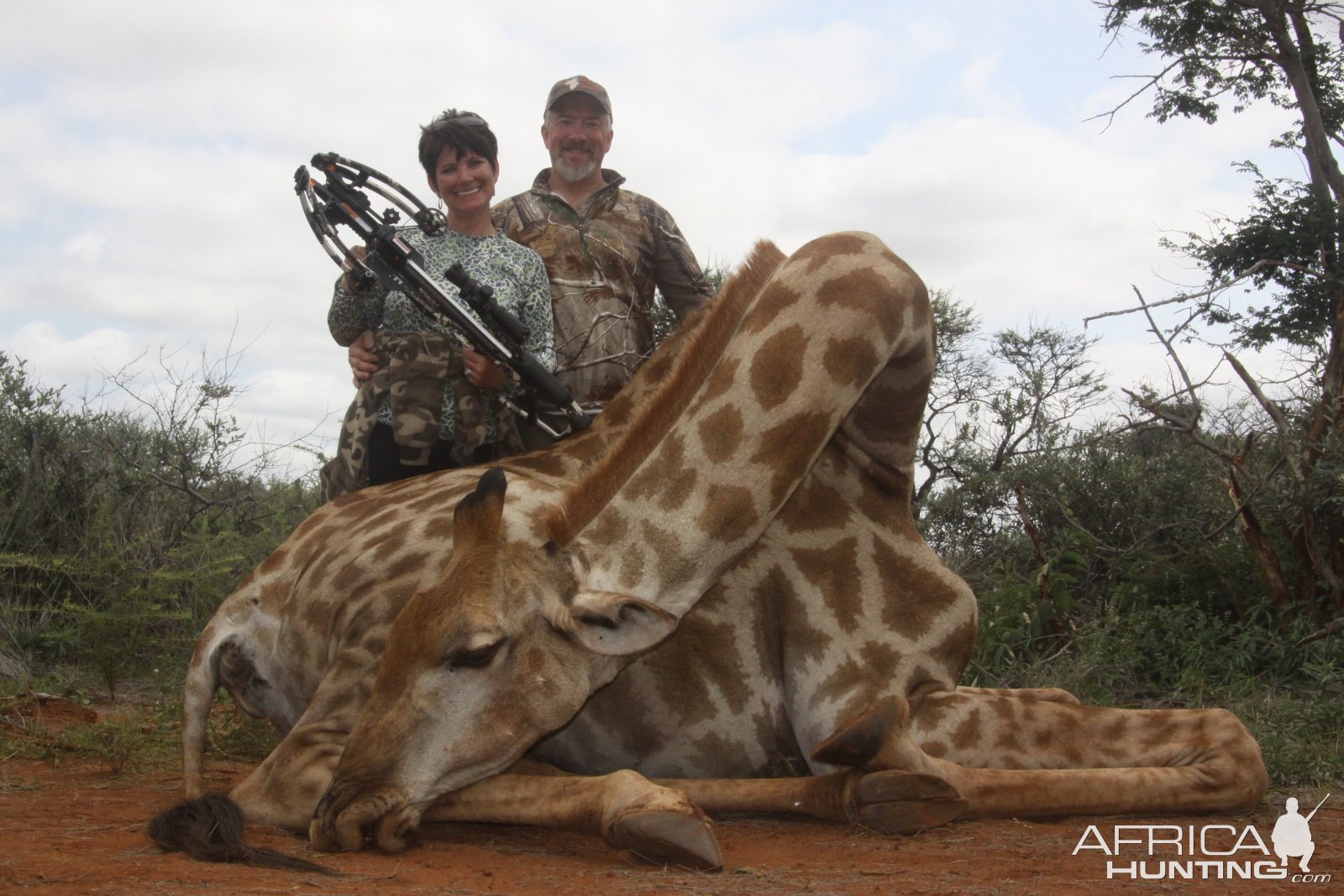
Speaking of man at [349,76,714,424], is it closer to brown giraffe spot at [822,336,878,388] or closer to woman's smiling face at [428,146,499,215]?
woman's smiling face at [428,146,499,215]

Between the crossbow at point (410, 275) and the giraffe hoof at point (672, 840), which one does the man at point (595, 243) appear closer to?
Answer: the crossbow at point (410, 275)

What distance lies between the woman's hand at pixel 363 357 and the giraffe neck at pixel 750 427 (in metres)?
2.42

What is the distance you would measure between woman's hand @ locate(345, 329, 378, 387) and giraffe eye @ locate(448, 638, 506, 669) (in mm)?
2685

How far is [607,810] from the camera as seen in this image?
138 inches

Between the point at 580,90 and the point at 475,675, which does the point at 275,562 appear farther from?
the point at 580,90

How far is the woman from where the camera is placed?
5715mm

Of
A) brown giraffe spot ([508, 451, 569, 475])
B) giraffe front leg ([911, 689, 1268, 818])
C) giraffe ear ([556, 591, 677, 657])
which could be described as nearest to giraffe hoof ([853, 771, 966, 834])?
giraffe front leg ([911, 689, 1268, 818])

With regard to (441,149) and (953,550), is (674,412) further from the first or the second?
(953,550)

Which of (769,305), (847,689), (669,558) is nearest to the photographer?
(669,558)

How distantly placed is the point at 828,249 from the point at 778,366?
1.59 feet

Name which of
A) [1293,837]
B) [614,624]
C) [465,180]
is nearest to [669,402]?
[614,624]

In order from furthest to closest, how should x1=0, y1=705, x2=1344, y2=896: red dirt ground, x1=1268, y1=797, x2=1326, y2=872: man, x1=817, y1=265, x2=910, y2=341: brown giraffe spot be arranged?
x1=817, y1=265, x2=910, y2=341: brown giraffe spot < x1=1268, y1=797, x2=1326, y2=872: man < x1=0, y1=705, x2=1344, y2=896: red dirt ground

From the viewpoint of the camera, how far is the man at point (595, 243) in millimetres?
7434

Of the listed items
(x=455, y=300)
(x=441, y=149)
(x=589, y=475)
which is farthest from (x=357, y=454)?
(x=589, y=475)
